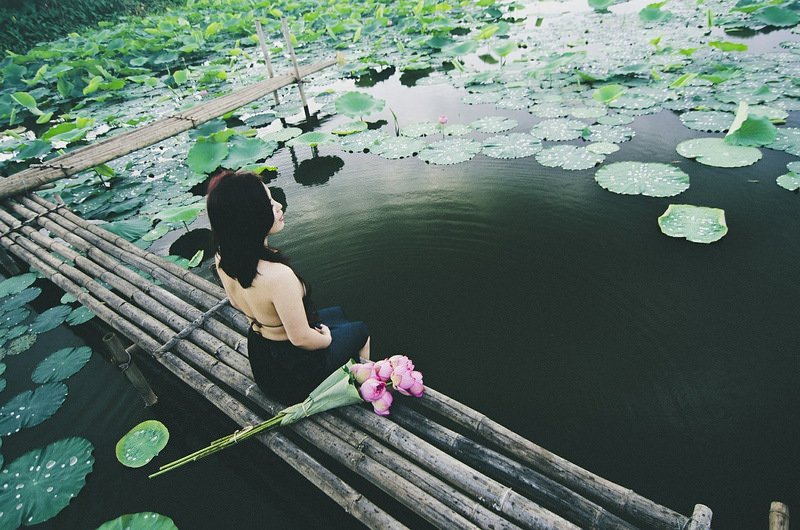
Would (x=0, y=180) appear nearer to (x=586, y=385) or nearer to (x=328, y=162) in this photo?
(x=328, y=162)

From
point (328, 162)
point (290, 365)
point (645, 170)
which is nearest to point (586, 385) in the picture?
point (290, 365)

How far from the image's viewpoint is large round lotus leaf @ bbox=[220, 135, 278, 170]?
430 centimetres

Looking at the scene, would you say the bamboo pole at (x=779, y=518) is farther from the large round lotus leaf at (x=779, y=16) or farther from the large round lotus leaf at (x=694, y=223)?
the large round lotus leaf at (x=779, y=16)

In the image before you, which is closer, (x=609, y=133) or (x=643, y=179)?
(x=643, y=179)

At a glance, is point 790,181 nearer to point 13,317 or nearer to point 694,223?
point 694,223

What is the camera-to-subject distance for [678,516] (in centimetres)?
122

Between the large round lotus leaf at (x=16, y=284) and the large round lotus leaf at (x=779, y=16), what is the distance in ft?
34.4

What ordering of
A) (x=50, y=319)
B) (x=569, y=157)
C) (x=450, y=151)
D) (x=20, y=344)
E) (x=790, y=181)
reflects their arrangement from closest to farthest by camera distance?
1. (x=20, y=344)
2. (x=50, y=319)
3. (x=790, y=181)
4. (x=569, y=157)
5. (x=450, y=151)

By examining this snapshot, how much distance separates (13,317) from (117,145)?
8.21ft

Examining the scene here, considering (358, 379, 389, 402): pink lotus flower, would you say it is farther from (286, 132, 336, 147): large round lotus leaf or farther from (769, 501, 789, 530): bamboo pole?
(286, 132, 336, 147): large round lotus leaf

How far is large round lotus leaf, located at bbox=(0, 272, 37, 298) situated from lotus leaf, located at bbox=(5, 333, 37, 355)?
0.67 m

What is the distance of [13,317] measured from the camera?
3123mm

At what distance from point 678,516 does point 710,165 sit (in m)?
3.53


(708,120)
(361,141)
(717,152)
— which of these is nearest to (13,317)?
(361,141)
